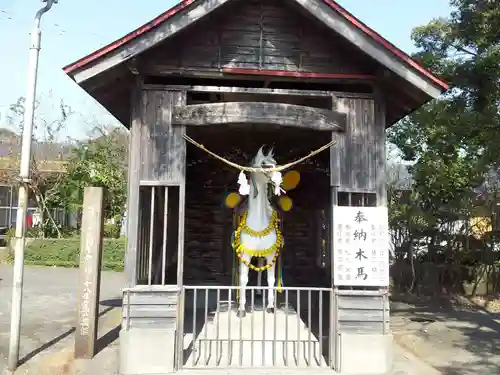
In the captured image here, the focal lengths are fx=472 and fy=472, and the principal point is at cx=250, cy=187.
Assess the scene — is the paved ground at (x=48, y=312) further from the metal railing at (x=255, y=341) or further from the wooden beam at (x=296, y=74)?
the wooden beam at (x=296, y=74)

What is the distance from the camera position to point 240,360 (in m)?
5.81

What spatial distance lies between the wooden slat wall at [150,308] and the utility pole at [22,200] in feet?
4.98

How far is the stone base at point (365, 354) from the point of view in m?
5.74

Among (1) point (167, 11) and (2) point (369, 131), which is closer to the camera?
(1) point (167, 11)

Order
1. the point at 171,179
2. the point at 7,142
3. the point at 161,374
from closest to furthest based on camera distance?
1. the point at 161,374
2. the point at 171,179
3. the point at 7,142

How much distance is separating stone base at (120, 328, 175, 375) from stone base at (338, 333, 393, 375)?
6.79 ft

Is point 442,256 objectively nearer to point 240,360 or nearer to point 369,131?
point 369,131

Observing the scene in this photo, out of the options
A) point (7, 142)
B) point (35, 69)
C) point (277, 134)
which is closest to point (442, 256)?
point (277, 134)

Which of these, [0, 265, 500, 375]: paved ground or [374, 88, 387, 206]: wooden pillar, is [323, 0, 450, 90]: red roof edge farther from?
[0, 265, 500, 375]: paved ground

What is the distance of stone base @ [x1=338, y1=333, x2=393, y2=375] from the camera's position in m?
5.74

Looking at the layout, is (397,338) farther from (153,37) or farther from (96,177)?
(96,177)

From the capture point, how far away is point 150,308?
224 inches

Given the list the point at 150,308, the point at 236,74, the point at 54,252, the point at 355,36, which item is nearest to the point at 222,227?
the point at 150,308

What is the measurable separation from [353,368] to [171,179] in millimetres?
3217
